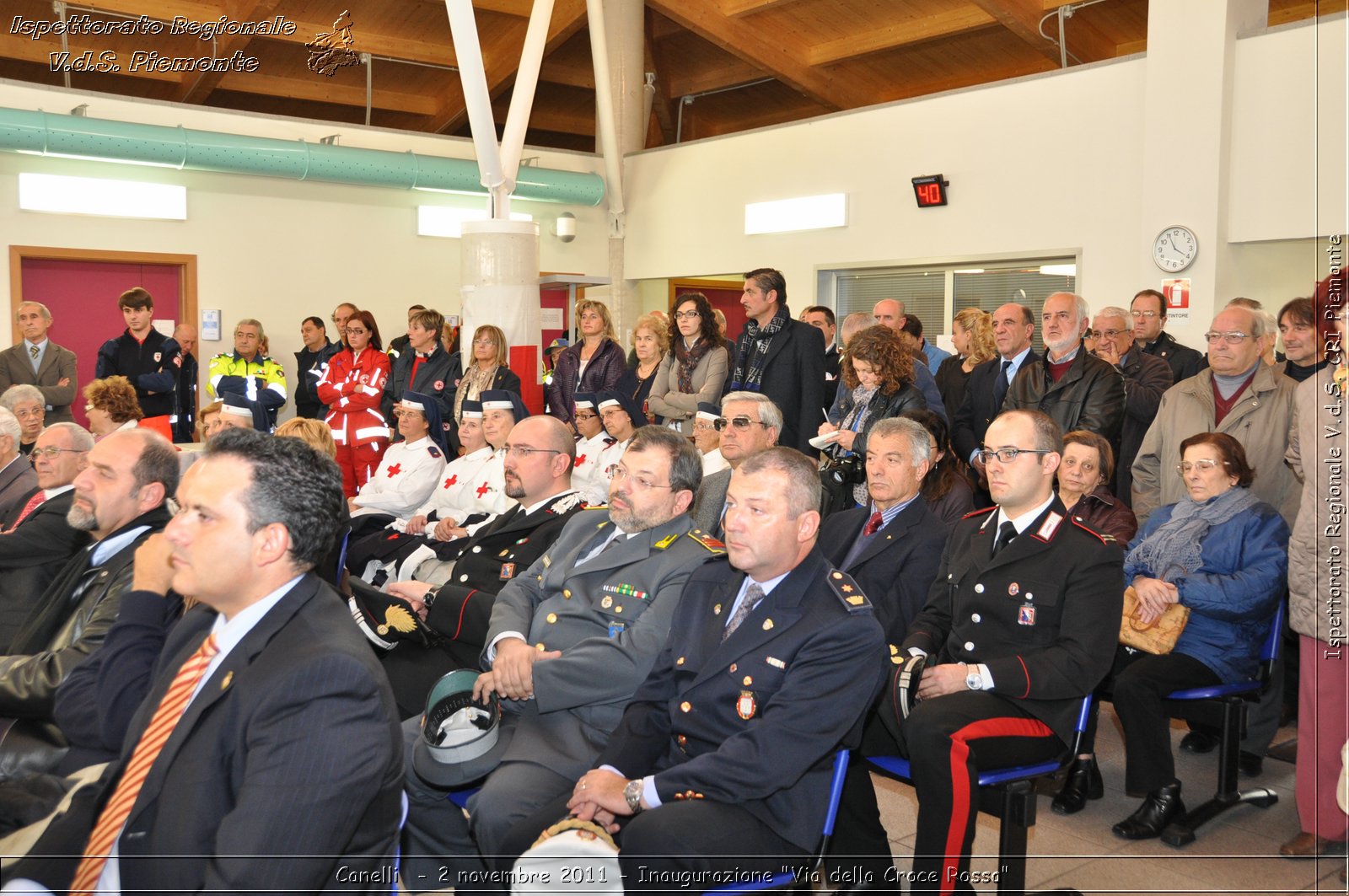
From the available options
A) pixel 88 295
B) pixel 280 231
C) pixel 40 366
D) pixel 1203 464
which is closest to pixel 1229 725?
pixel 1203 464

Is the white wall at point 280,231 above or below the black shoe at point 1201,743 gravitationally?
above

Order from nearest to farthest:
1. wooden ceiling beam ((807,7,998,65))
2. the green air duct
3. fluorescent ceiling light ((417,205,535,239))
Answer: the green air duct, wooden ceiling beam ((807,7,998,65)), fluorescent ceiling light ((417,205,535,239))

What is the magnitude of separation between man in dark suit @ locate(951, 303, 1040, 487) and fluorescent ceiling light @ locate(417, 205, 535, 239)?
626 cm

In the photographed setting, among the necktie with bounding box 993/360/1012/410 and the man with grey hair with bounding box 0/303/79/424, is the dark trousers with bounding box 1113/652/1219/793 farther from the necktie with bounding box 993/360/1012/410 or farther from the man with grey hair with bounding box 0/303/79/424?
the man with grey hair with bounding box 0/303/79/424

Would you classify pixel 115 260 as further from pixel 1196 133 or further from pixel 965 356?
pixel 1196 133

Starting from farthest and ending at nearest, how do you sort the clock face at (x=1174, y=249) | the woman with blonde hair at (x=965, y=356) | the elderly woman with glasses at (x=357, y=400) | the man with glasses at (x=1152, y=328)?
the elderly woman with glasses at (x=357, y=400)
the clock face at (x=1174, y=249)
the woman with blonde hair at (x=965, y=356)
the man with glasses at (x=1152, y=328)

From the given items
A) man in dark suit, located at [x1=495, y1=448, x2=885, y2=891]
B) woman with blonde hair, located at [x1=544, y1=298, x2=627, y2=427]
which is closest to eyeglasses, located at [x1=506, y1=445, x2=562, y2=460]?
man in dark suit, located at [x1=495, y1=448, x2=885, y2=891]

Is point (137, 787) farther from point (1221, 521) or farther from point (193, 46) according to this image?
point (193, 46)

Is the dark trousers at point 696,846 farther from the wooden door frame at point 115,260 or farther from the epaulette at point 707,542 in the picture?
the wooden door frame at point 115,260

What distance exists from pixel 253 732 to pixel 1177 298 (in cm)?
677

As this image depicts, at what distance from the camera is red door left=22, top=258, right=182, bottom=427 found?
902cm

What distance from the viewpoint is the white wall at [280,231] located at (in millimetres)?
8758

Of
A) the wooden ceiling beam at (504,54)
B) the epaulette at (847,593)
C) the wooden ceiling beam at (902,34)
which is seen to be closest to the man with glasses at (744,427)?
the epaulette at (847,593)

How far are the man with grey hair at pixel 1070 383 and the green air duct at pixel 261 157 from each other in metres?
6.55
